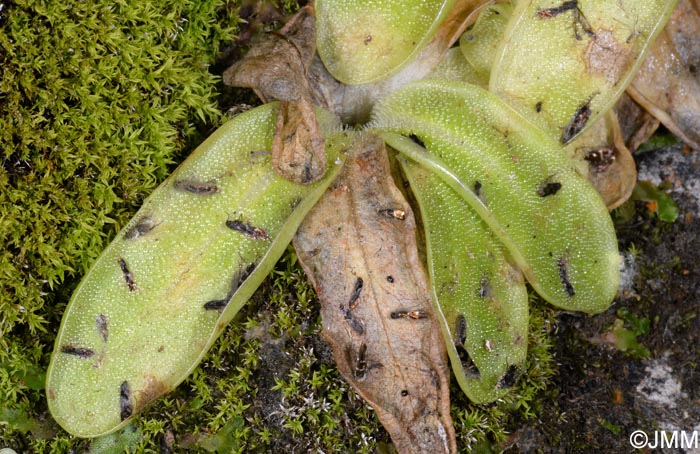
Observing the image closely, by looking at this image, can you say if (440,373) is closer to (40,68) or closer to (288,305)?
(288,305)

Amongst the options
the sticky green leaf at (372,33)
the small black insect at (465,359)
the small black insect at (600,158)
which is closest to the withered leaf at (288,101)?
the sticky green leaf at (372,33)

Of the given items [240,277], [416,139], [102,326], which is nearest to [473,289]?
[416,139]

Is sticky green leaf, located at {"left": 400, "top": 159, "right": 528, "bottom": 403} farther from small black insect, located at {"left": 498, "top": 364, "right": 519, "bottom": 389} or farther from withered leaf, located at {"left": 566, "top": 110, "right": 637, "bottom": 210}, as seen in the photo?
withered leaf, located at {"left": 566, "top": 110, "right": 637, "bottom": 210}

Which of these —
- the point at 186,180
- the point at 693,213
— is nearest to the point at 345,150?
the point at 186,180

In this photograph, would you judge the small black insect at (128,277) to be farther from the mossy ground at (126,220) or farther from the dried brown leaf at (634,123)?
the dried brown leaf at (634,123)

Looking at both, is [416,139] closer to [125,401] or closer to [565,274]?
[565,274]

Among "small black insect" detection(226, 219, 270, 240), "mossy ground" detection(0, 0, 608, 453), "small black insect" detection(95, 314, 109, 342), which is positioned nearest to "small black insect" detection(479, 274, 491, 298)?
"mossy ground" detection(0, 0, 608, 453)

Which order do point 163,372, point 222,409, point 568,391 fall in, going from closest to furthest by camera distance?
point 163,372, point 222,409, point 568,391
